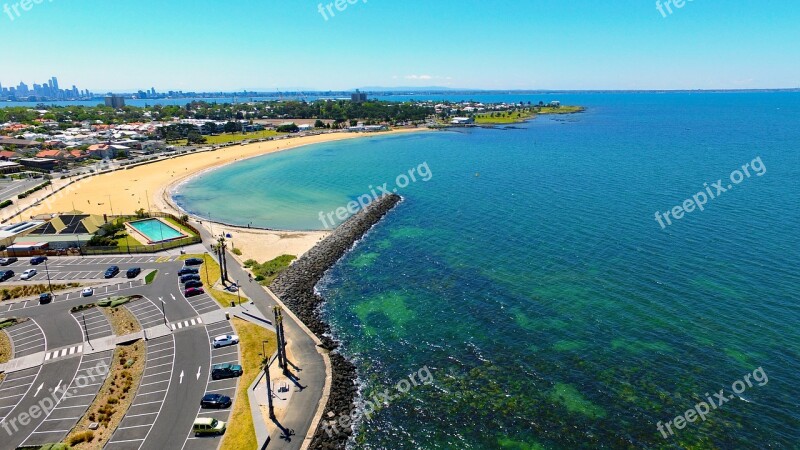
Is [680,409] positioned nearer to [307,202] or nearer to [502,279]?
[502,279]

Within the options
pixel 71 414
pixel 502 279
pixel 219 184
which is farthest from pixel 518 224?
pixel 219 184

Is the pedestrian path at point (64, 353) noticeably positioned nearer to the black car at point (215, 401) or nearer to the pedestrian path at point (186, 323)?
the pedestrian path at point (186, 323)

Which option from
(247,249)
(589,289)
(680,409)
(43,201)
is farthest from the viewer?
(43,201)

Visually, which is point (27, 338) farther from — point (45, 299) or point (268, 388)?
point (268, 388)

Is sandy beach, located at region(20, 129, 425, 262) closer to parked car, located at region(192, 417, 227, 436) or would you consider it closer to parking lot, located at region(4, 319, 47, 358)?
parking lot, located at region(4, 319, 47, 358)

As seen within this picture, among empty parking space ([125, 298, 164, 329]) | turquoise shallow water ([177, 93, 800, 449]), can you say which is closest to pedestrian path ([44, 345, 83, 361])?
empty parking space ([125, 298, 164, 329])
